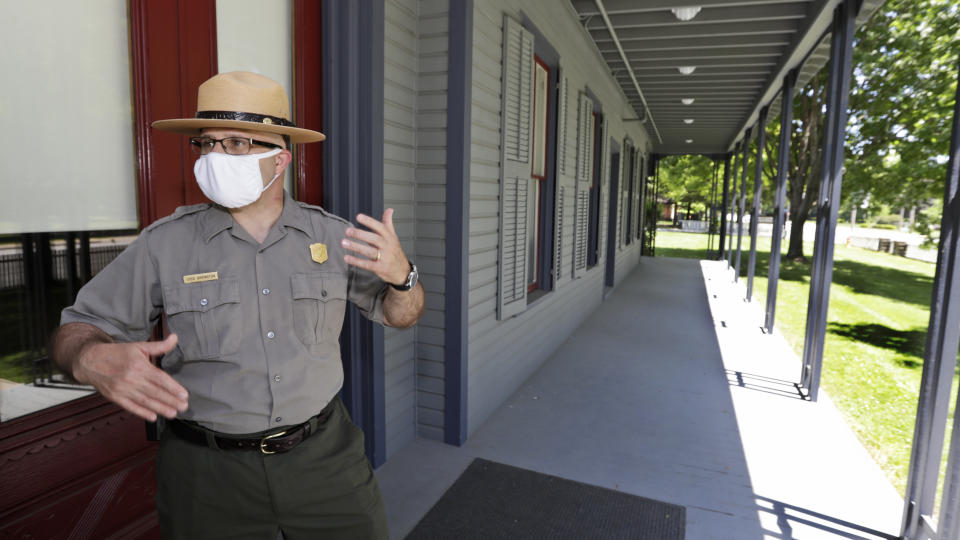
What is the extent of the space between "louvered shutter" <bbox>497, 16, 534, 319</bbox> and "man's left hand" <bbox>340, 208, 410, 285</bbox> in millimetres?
2403

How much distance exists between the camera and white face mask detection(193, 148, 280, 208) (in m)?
1.35

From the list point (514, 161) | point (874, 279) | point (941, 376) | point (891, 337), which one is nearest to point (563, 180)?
point (514, 161)

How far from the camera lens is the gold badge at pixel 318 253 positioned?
150 cm

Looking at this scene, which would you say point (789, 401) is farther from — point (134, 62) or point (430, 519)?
point (134, 62)

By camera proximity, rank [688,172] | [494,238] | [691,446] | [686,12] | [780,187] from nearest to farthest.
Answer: [691,446] < [494,238] < [686,12] < [780,187] < [688,172]

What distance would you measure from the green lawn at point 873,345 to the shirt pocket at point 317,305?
3.29m

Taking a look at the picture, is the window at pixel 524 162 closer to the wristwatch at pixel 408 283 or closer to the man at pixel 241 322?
the wristwatch at pixel 408 283

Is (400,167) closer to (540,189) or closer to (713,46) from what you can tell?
(540,189)

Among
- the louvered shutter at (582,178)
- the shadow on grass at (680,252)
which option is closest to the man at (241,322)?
the louvered shutter at (582,178)

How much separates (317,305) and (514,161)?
2.67 meters

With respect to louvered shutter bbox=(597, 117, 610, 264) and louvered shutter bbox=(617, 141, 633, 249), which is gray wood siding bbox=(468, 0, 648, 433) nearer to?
louvered shutter bbox=(597, 117, 610, 264)

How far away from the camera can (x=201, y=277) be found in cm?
135

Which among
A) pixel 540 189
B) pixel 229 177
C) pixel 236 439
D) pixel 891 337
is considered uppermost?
pixel 540 189

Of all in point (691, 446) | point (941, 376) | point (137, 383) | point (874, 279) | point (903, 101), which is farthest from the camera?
point (874, 279)
